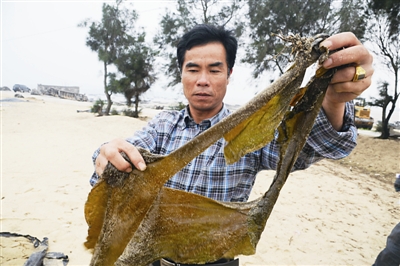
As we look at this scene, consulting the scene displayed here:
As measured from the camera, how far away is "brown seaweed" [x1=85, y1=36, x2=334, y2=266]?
1.22m

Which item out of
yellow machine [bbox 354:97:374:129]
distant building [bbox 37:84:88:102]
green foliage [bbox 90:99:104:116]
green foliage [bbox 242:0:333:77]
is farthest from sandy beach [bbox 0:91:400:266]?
distant building [bbox 37:84:88:102]

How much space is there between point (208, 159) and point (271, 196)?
67cm

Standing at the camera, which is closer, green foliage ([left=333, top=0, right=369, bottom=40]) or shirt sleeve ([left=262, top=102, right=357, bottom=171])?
shirt sleeve ([left=262, top=102, right=357, bottom=171])

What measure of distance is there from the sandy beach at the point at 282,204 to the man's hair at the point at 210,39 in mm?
3232

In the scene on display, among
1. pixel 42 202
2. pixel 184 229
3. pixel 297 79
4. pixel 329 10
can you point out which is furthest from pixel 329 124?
pixel 329 10

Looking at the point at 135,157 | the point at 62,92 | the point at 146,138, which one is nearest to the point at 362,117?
the point at 146,138

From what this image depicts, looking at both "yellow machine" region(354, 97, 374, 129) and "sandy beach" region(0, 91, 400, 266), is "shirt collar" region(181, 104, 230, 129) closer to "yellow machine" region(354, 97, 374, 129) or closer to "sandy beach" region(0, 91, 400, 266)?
"sandy beach" region(0, 91, 400, 266)

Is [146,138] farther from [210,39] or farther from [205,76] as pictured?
[210,39]

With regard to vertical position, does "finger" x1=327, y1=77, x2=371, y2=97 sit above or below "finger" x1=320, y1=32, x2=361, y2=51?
below

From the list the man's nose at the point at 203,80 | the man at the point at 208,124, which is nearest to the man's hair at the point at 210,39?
the man at the point at 208,124

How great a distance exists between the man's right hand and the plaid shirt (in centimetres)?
47

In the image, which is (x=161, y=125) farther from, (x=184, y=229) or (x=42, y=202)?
(x=42, y=202)

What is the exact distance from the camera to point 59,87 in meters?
46.3

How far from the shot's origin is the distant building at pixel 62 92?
42.9 meters
